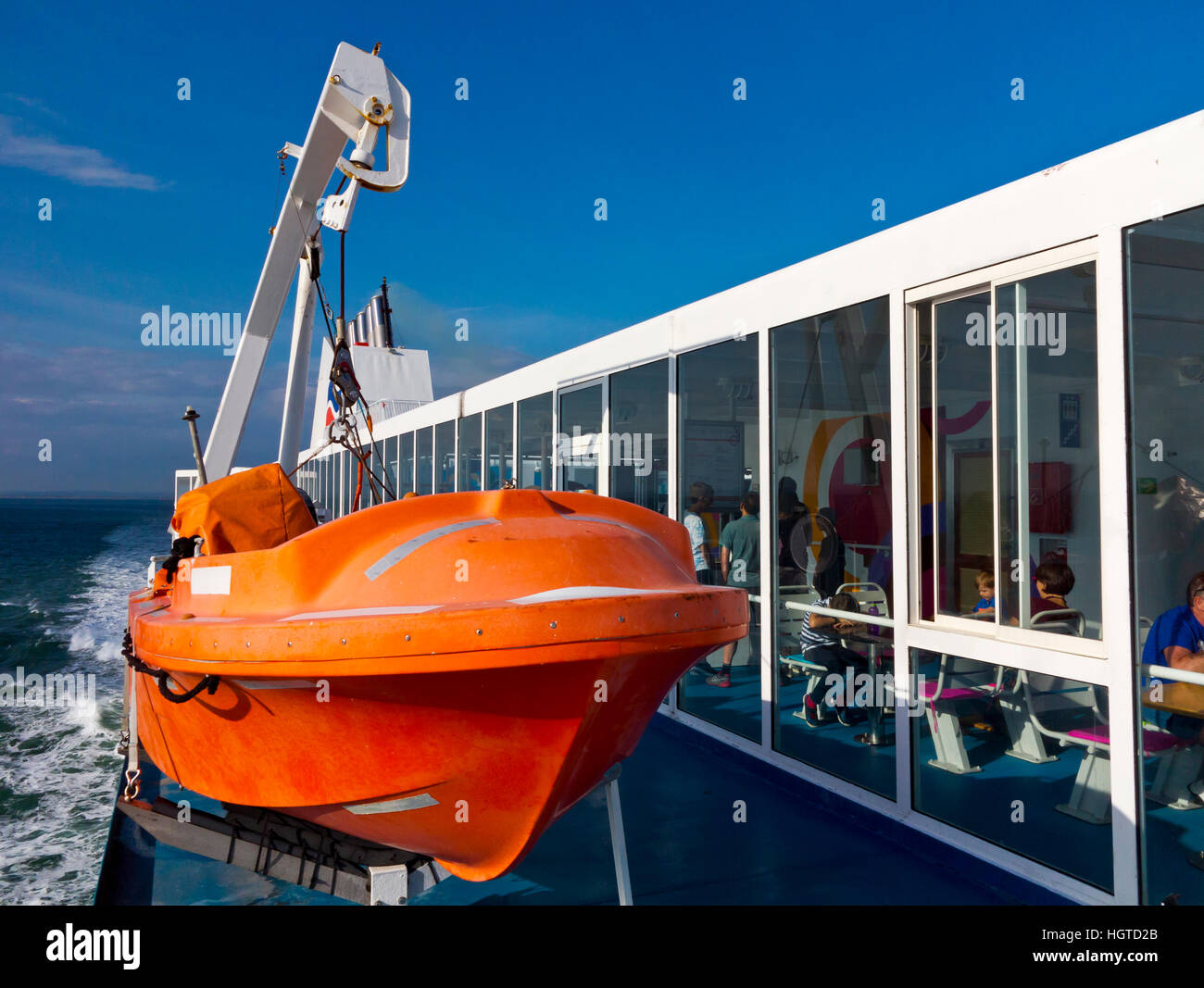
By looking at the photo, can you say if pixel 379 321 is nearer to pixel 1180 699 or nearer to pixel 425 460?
pixel 425 460

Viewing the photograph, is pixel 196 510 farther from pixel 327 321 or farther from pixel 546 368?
pixel 546 368

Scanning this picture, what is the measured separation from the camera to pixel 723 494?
5848 millimetres

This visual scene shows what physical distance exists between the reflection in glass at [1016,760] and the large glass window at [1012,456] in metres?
0.33

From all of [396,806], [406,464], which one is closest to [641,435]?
[396,806]

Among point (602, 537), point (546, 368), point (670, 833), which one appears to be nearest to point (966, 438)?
point (602, 537)

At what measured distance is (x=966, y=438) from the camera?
3971mm

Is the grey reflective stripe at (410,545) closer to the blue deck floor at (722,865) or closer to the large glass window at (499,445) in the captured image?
the blue deck floor at (722,865)

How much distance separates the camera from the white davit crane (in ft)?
13.5

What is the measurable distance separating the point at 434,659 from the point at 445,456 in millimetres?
9411

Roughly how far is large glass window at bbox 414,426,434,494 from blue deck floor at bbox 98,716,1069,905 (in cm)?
763

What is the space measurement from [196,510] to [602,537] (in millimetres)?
1558

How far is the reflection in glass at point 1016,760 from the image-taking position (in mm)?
3609

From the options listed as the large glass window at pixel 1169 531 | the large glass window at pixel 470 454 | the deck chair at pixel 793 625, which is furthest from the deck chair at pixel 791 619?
the large glass window at pixel 470 454

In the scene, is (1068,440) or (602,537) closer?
(602,537)
